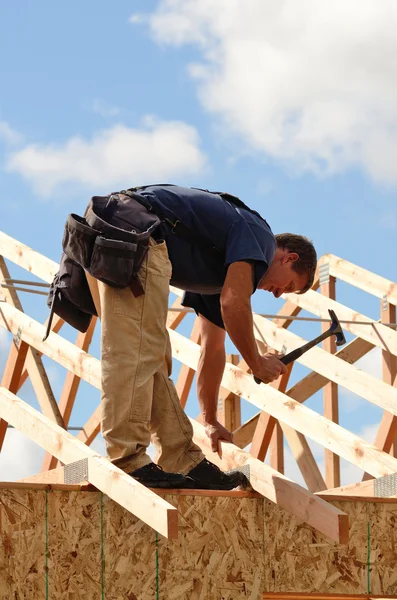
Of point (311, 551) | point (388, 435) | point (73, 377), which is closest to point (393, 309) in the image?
point (388, 435)

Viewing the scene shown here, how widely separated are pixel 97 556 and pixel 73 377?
3508mm

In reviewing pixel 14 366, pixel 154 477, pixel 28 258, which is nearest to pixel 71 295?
pixel 154 477

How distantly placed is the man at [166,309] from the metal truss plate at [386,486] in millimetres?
985

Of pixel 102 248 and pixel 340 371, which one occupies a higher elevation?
pixel 340 371

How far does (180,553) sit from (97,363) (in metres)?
1.42

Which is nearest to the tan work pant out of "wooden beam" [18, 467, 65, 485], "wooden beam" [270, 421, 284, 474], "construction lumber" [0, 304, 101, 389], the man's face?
"wooden beam" [18, 467, 65, 485]

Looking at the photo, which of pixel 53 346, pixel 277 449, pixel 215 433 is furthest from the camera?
pixel 277 449

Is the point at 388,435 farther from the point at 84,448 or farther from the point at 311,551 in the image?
the point at 84,448

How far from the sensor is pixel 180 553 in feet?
14.9

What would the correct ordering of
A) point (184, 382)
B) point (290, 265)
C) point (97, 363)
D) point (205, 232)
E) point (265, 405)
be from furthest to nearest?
point (184, 382)
point (265, 405)
point (97, 363)
point (290, 265)
point (205, 232)

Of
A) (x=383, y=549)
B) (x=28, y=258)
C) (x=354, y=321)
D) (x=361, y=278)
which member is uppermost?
(x=361, y=278)

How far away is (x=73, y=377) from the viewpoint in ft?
25.8

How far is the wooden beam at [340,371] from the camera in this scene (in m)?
6.45

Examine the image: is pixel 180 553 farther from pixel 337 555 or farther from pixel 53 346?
pixel 53 346
